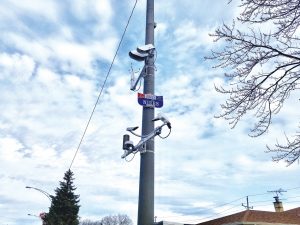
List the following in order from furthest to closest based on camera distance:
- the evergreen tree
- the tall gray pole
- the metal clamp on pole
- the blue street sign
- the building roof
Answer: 1. the evergreen tree
2. the building roof
3. the blue street sign
4. the metal clamp on pole
5. the tall gray pole

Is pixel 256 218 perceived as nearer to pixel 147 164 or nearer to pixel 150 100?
pixel 150 100

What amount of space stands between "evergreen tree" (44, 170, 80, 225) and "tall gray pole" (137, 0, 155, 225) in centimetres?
3298

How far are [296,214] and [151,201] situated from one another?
52.2 ft

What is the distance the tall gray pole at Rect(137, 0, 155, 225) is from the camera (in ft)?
24.0

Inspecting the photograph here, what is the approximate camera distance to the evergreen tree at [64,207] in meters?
40.5

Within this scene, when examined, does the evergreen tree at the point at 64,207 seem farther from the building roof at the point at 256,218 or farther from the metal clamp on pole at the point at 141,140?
the metal clamp on pole at the point at 141,140

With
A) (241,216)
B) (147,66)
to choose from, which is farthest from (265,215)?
(147,66)

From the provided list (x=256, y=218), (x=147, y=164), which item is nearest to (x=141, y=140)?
(x=147, y=164)

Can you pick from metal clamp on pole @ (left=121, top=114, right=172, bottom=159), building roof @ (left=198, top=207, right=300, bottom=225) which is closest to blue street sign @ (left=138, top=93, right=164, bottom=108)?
metal clamp on pole @ (left=121, top=114, right=172, bottom=159)

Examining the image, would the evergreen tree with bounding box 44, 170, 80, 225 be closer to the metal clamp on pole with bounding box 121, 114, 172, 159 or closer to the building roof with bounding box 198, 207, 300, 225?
the building roof with bounding box 198, 207, 300, 225

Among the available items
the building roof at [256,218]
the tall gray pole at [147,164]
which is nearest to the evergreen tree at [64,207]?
the building roof at [256,218]

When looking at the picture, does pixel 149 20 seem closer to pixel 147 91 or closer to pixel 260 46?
pixel 147 91

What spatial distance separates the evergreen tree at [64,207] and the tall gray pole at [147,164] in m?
33.0

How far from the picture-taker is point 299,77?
6504 millimetres
